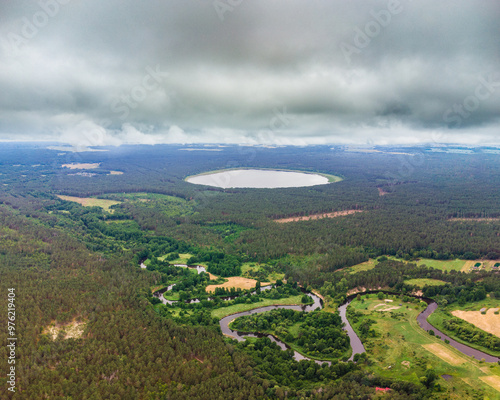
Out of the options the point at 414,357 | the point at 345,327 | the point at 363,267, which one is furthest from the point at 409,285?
the point at 414,357

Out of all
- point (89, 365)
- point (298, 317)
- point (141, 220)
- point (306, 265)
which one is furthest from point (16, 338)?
point (141, 220)

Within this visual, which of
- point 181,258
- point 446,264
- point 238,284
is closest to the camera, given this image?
point 238,284

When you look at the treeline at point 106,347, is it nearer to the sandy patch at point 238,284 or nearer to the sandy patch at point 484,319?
the sandy patch at point 238,284

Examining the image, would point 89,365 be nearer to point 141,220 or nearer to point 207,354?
point 207,354

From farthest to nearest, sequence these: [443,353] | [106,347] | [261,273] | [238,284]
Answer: [261,273] < [238,284] < [443,353] < [106,347]

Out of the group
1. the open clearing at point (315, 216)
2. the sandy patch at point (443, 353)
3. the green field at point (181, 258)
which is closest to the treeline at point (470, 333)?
the sandy patch at point (443, 353)

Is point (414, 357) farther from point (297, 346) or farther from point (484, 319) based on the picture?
point (484, 319)
